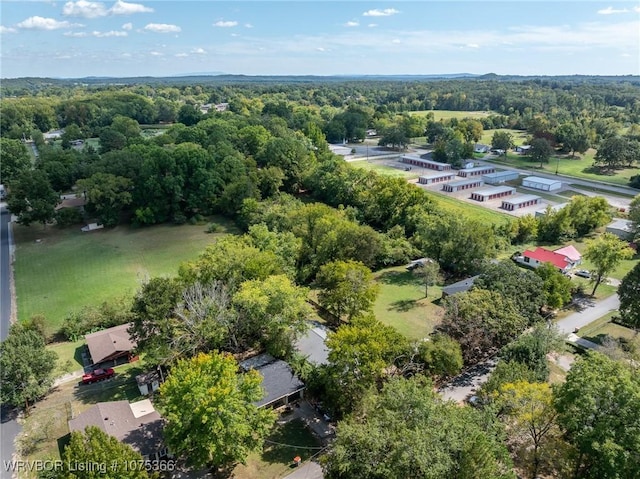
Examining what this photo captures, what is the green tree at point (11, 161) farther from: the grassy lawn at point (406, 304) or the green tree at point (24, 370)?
the grassy lawn at point (406, 304)

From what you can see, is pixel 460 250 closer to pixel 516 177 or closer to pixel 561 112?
pixel 516 177

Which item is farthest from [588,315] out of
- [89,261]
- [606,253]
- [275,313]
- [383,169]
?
[383,169]

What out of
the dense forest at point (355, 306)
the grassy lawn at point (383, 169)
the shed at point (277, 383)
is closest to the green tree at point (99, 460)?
the dense forest at point (355, 306)

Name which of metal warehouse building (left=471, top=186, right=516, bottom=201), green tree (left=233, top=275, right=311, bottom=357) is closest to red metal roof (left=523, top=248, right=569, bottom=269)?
metal warehouse building (left=471, top=186, right=516, bottom=201)

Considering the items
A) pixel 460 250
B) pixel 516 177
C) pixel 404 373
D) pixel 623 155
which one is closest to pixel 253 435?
pixel 404 373

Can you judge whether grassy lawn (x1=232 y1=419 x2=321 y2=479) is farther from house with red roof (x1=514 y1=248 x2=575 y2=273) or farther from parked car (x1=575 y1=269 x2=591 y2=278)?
parked car (x1=575 y1=269 x2=591 y2=278)
